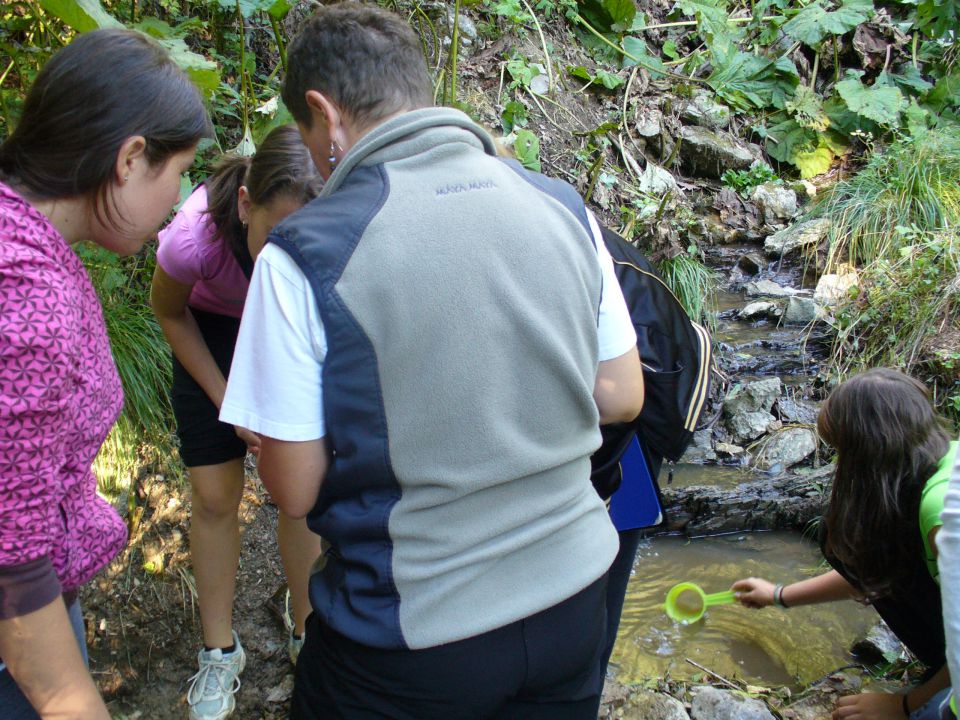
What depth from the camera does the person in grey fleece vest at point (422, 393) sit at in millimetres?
1033

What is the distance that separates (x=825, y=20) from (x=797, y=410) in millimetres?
4128

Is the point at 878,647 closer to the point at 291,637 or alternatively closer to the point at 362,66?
the point at 291,637

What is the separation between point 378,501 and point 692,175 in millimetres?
6457

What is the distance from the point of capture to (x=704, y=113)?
7.05 metres

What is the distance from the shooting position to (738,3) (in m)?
7.93

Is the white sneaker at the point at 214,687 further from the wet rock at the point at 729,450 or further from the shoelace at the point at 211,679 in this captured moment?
the wet rock at the point at 729,450

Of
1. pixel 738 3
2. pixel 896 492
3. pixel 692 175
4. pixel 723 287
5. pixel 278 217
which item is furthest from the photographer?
pixel 738 3

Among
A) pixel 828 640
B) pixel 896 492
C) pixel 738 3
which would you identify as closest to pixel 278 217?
pixel 896 492

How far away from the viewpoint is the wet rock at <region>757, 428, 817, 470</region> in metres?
4.36

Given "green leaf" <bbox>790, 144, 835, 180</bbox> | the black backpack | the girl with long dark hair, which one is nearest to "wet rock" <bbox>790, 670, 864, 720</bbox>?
the girl with long dark hair

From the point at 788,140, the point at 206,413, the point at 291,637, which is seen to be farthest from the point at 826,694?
the point at 788,140

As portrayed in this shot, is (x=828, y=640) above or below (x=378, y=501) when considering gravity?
below

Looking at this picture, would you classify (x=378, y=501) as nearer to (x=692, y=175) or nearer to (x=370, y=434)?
(x=370, y=434)

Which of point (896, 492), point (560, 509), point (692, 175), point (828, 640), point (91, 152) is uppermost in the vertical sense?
point (91, 152)
